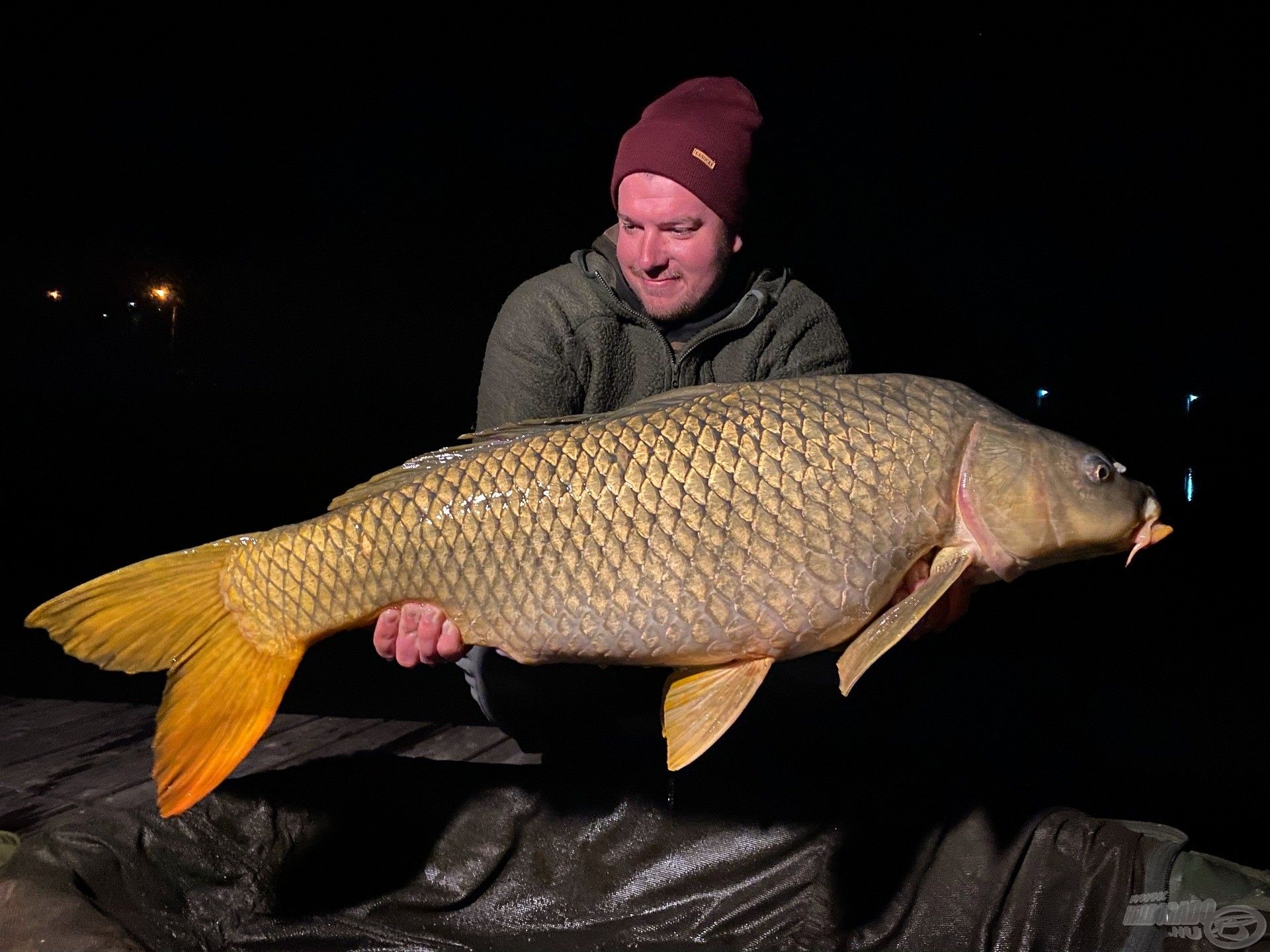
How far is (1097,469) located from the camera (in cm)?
126

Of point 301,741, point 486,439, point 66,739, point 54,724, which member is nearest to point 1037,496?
point 486,439

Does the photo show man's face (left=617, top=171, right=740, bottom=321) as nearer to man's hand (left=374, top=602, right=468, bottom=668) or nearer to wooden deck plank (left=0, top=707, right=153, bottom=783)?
man's hand (left=374, top=602, right=468, bottom=668)

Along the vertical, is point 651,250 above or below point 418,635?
above

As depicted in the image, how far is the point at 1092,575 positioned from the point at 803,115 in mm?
3317

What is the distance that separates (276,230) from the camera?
880cm

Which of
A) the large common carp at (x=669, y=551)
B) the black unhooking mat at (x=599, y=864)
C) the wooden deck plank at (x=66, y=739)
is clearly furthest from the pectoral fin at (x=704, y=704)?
the wooden deck plank at (x=66, y=739)

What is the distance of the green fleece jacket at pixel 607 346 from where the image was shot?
1.85 metres

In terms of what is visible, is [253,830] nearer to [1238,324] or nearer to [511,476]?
[511,476]

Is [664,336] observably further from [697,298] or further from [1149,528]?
[1149,528]

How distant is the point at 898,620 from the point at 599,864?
2.43 ft

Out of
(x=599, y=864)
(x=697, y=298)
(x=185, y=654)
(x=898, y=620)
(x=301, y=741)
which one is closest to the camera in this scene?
(x=898, y=620)

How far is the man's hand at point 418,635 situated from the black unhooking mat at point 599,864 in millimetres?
350

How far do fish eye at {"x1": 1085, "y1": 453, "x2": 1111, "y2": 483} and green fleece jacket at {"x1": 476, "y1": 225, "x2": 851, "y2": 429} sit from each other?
70cm
